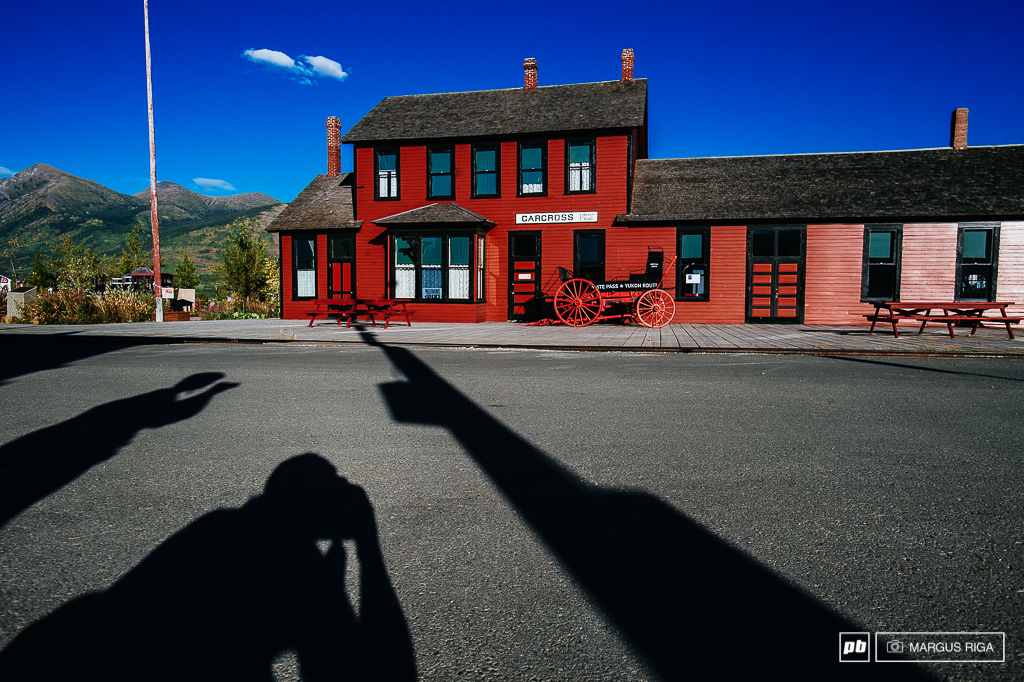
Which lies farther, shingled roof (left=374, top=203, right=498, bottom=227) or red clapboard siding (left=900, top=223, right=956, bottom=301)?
shingled roof (left=374, top=203, right=498, bottom=227)

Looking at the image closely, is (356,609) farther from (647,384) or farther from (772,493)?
(647,384)

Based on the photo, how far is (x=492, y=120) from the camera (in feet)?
73.3

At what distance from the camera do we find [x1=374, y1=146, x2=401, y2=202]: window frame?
2288cm

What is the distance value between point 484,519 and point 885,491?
2.24 meters

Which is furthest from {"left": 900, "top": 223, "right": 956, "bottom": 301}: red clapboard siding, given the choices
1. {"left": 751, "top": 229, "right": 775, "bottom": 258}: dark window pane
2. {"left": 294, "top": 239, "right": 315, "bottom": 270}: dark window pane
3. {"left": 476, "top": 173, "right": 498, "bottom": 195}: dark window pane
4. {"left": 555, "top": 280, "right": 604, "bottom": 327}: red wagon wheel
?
{"left": 294, "top": 239, "right": 315, "bottom": 270}: dark window pane

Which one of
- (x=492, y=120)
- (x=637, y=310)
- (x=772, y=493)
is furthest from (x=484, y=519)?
(x=492, y=120)

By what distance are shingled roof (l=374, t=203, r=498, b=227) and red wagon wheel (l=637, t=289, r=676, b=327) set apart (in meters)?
5.92

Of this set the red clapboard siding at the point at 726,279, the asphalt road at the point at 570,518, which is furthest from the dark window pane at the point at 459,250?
the asphalt road at the point at 570,518

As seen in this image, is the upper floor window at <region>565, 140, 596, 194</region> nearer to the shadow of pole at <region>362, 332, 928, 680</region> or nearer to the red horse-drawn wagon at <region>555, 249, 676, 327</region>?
the red horse-drawn wagon at <region>555, 249, 676, 327</region>

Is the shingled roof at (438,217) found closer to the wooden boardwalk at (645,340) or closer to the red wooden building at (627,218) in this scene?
the red wooden building at (627,218)

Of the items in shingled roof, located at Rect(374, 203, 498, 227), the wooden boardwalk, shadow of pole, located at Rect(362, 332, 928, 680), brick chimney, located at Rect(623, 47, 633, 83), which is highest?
brick chimney, located at Rect(623, 47, 633, 83)

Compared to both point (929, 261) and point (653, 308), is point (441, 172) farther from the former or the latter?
point (929, 261)

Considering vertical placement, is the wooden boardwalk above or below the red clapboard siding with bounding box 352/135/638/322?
below

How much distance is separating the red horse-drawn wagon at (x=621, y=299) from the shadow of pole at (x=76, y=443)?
13.5 m
